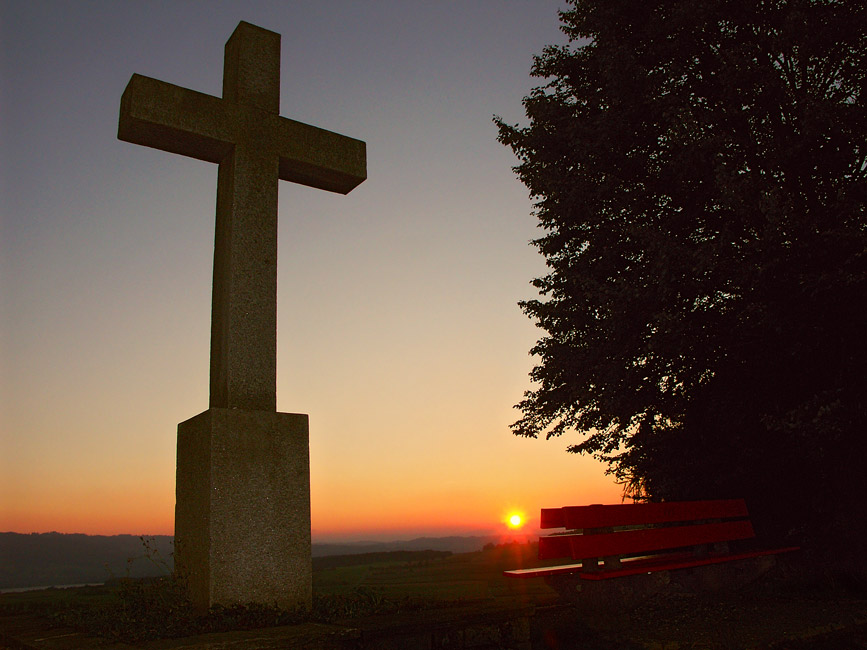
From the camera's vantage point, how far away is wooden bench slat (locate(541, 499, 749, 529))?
6.59 metres

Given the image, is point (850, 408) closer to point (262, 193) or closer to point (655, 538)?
point (655, 538)

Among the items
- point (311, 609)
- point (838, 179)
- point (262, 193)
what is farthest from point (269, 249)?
point (838, 179)

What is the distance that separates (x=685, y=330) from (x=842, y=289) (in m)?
1.92

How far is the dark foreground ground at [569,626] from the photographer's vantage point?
425 centimetres

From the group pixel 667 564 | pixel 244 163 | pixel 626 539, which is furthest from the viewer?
pixel 667 564

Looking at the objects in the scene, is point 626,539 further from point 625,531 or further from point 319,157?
point 319,157

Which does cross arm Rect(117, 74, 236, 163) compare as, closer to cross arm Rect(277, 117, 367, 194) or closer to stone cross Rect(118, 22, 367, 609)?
stone cross Rect(118, 22, 367, 609)

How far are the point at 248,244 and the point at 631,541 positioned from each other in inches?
190

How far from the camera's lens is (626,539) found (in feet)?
22.6

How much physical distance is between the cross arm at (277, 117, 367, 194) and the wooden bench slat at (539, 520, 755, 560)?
431 centimetres

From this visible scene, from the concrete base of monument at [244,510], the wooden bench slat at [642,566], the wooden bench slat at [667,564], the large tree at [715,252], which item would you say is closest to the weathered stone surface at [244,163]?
the concrete base of monument at [244,510]

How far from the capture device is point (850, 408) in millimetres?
8141

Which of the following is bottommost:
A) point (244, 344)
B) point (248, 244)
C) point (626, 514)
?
point (626, 514)

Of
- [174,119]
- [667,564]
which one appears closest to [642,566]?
[667,564]
